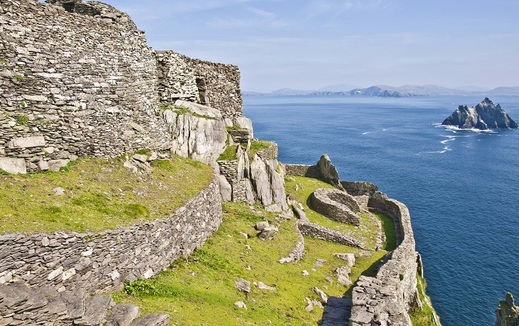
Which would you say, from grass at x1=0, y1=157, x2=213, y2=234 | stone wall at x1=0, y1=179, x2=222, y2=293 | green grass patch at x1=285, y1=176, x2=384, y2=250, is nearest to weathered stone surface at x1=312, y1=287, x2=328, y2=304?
stone wall at x1=0, y1=179, x2=222, y2=293

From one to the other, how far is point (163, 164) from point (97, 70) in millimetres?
7211

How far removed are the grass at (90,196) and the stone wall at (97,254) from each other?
17.7 inches

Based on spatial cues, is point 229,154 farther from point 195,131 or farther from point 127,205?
point 127,205

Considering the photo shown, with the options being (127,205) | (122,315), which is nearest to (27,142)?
(127,205)

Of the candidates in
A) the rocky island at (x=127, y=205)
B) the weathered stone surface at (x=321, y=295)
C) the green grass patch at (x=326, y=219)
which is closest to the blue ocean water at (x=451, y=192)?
the green grass patch at (x=326, y=219)

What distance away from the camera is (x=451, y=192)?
80062mm

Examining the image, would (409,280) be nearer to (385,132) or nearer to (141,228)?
(141,228)

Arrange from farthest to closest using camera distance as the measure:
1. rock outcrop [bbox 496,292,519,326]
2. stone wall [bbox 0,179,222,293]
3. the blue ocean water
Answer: the blue ocean water → rock outcrop [bbox 496,292,519,326] → stone wall [bbox 0,179,222,293]

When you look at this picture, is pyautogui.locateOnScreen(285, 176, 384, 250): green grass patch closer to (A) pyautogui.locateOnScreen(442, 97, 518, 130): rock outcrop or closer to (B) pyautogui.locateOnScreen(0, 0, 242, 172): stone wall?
(B) pyautogui.locateOnScreen(0, 0, 242, 172): stone wall

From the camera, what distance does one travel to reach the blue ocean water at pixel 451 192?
150 ft

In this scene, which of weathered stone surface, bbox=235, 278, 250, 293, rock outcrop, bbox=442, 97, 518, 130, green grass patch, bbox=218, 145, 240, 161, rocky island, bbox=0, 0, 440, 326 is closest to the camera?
rocky island, bbox=0, 0, 440, 326

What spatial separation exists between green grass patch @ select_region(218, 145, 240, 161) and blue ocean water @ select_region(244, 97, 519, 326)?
29.2 meters

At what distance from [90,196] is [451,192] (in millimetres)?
80351

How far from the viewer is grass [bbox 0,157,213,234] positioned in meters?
14.8
